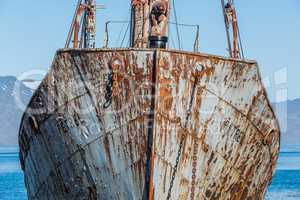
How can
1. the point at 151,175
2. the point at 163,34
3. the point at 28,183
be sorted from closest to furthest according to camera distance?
the point at 151,175 < the point at 163,34 < the point at 28,183

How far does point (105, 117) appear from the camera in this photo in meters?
13.0

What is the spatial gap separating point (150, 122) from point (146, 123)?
0.08 meters

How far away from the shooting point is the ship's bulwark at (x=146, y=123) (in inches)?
502

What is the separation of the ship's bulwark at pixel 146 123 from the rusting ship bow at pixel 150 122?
0.02 m

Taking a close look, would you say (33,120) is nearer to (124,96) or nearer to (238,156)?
(124,96)

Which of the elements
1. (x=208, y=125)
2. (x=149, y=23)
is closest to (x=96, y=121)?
(x=208, y=125)

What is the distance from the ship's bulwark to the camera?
502 inches

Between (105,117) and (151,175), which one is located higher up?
(105,117)

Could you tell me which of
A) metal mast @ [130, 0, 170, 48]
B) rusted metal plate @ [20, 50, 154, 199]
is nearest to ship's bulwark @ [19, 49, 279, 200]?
rusted metal plate @ [20, 50, 154, 199]

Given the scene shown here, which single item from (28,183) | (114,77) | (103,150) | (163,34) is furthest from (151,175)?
(28,183)

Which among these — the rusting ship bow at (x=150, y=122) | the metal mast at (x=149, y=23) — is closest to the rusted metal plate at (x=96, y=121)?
the rusting ship bow at (x=150, y=122)

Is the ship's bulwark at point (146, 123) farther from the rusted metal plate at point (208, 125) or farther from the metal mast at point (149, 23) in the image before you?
the metal mast at point (149, 23)

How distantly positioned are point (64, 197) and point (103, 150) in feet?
5.22

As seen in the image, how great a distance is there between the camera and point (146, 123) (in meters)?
12.7
